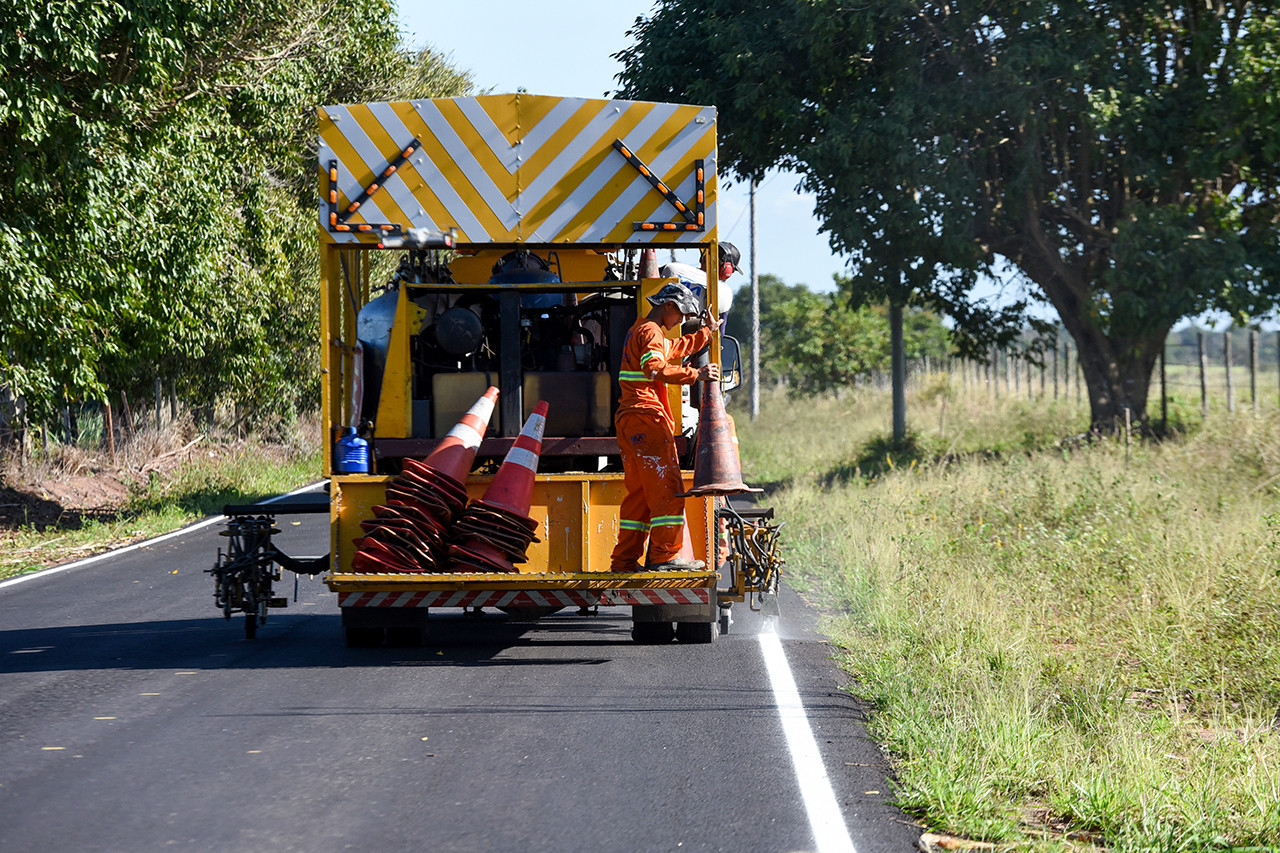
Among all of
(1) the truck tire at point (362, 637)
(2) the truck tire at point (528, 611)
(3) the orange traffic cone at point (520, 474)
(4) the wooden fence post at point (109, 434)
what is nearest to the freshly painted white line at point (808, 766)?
(2) the truck tire at point (528, 611)

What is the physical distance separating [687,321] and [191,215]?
1134 cm

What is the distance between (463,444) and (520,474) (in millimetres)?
420

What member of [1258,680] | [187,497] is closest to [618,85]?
[187,497]

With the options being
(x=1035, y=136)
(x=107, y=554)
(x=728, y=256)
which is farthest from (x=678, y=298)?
(x=1035, y=136)

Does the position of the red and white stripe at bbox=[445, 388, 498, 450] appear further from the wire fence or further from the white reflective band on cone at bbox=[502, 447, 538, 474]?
the wire fence

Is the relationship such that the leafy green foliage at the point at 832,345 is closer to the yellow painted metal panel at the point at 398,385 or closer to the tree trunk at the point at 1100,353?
the tree trunk at the point at 1100,353

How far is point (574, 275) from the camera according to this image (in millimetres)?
10484

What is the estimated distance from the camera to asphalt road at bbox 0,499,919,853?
16.6ft

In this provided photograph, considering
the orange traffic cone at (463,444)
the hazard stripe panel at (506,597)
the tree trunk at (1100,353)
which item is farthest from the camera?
the tree trunk at (1100,353)

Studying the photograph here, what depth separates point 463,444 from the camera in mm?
8656

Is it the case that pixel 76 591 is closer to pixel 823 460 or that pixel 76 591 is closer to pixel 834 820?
pixel 834 820

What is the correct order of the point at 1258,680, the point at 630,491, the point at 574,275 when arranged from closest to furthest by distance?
the point at 1258,680 → the point at 630,491 → the point at 574,275

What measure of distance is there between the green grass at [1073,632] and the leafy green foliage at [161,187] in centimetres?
848

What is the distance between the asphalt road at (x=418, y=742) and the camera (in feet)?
16.6
